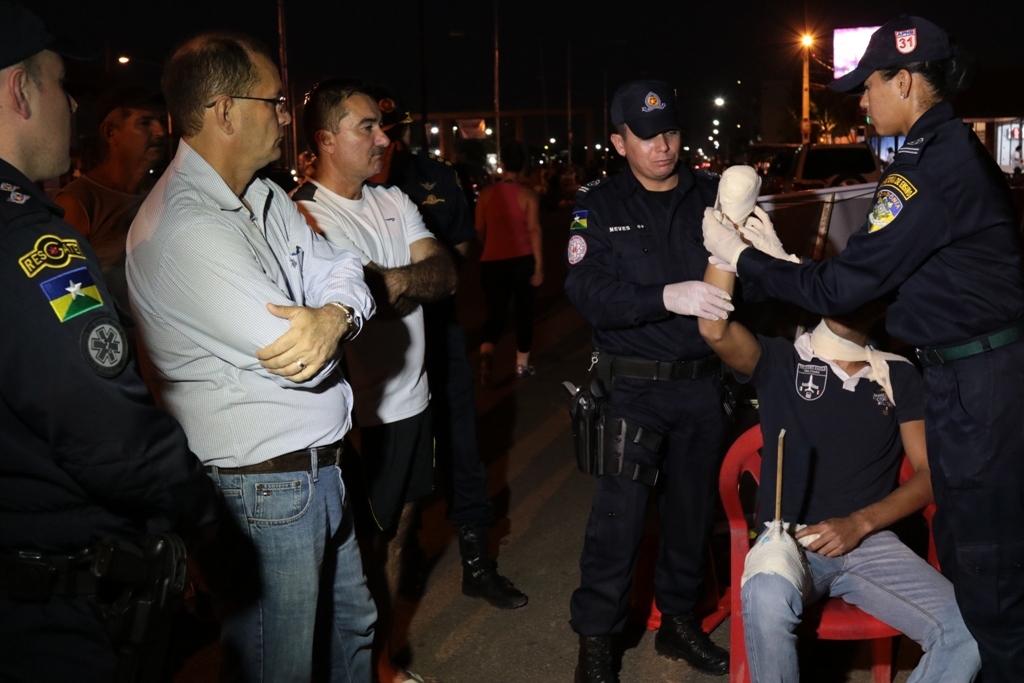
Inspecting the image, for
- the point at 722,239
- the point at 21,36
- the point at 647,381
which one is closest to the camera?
the point at 21,36

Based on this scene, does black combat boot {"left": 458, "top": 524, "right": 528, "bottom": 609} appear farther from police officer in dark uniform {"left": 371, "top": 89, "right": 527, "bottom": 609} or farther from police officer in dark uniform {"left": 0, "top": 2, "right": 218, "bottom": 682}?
police officer in dark uniform {"left": 0, "top": 2, "right": 218, "bottom": 682}

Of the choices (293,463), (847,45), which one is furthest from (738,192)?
(847,45)

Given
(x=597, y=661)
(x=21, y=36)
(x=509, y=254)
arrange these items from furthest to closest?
(x=509, y=254)
(x=597, y=661)
(x=21, y=36)

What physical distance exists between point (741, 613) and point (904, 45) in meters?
1.88

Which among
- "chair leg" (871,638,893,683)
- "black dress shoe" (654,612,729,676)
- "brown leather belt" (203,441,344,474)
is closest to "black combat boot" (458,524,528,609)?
"black dress shoe" (654,612,729,676)

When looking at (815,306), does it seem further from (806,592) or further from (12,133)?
(12,133)

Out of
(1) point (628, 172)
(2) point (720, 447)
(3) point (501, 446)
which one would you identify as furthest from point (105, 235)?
(3) point (501, 446)

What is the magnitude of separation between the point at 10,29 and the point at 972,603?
2.93 m

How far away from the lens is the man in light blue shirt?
2.28 meters

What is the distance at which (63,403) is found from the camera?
1.78m

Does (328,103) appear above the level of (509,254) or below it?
above

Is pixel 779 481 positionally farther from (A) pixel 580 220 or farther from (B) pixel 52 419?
(B) pixel 52 419

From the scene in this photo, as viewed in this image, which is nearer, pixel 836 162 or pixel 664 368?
pixel 664 368

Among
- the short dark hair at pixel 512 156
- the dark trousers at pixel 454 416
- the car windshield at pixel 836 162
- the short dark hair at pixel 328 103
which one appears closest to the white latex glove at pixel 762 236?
the short dark hair at pixel 328 103
